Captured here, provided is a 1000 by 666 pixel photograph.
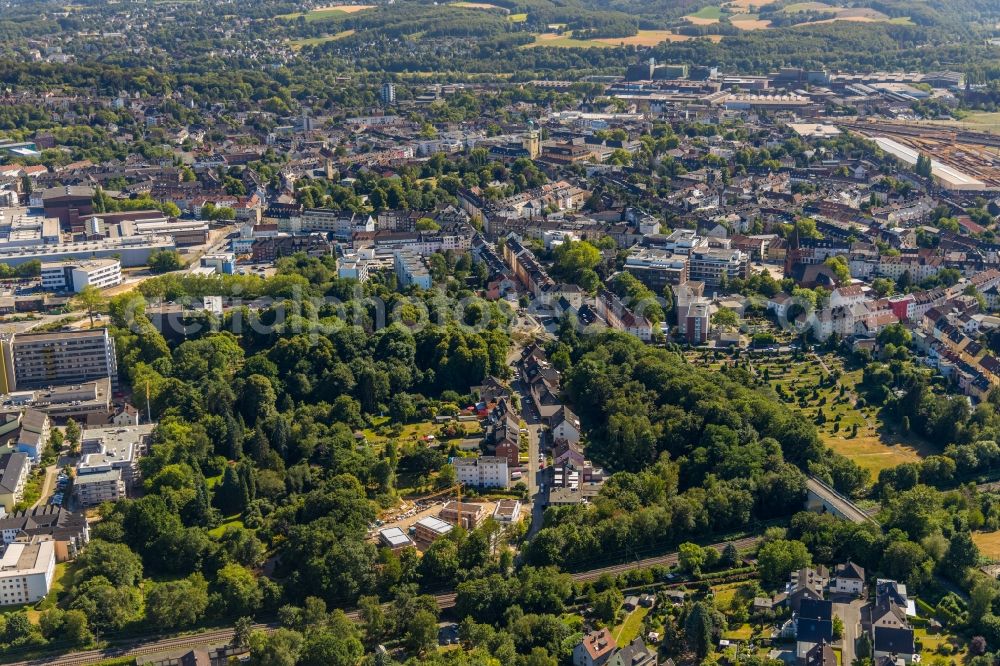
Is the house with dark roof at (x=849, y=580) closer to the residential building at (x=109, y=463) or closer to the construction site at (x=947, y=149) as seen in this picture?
the residential building at (x=109, y=463)

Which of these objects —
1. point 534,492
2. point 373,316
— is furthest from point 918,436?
point 373,316

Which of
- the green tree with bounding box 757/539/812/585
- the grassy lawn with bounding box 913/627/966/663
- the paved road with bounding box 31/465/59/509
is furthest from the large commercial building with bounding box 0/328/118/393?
the grassy lawn with bounding box 913/627/966/663

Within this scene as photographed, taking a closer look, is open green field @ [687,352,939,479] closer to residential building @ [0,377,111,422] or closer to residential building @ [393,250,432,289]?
residential building @ [393,250,432,289]

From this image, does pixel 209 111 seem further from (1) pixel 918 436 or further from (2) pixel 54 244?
(1) pixel 918 436

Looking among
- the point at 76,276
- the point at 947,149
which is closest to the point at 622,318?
the point at 76,276

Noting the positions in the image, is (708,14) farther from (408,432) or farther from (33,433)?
(33,433)

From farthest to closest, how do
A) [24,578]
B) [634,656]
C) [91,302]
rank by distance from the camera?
1. [91,302]
2. [24,578]
3. [634,656]

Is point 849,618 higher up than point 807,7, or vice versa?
point 807,7

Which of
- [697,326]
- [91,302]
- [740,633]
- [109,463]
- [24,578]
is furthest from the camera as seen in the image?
[91,302]
